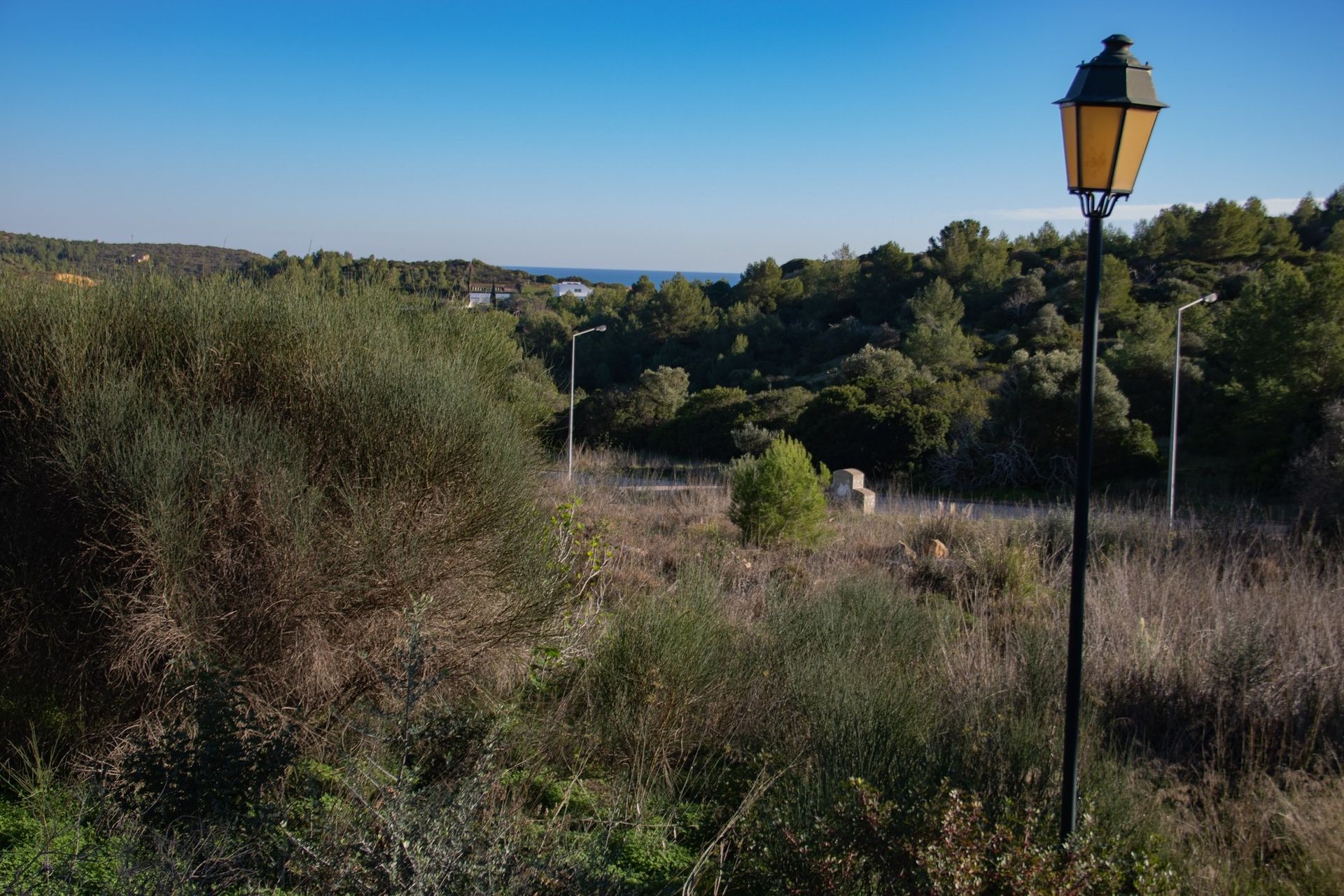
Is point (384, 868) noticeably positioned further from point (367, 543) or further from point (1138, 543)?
point (1138, 543)

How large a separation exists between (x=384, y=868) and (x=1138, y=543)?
929 centimetres

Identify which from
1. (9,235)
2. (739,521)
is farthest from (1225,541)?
(9,235)

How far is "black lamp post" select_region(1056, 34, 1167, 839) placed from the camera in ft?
10.6

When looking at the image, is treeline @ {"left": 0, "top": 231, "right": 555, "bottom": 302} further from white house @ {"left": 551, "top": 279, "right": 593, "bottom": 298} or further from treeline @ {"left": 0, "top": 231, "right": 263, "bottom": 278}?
white house @ {"left": 551, "top": 279, "right": 593, "bottom": 298}

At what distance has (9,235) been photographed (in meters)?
6.80

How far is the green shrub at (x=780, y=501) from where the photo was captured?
11562 mm

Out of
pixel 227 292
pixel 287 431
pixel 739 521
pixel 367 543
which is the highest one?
pixel 227 292

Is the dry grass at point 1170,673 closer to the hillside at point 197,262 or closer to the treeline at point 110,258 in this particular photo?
the hillside at point 197,262

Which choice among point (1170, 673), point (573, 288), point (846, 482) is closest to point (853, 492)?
point (846, 482)

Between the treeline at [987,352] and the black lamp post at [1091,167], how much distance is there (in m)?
7.89

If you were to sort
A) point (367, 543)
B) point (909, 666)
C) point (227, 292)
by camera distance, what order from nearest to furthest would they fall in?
point (367, 543) → point (227, 292) → point (909, 666)

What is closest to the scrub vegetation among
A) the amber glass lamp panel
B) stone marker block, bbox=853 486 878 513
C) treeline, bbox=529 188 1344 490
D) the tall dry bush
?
the tall dry bush

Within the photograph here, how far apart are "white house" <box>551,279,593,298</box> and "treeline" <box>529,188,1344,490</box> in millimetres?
7014

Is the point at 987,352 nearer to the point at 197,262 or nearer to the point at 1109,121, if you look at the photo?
the point at 197,262
